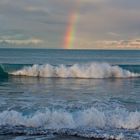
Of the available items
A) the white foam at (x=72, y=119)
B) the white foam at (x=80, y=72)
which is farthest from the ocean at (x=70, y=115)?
the white foam at (x=80, y=72)

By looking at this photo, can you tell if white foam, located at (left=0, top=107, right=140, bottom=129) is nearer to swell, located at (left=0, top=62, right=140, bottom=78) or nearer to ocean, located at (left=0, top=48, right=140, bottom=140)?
ocean, located at (left=0, top=48, right=140, bottom=140)

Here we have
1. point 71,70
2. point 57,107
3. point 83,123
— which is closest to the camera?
point 83,123

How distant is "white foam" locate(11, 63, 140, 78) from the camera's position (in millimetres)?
33469

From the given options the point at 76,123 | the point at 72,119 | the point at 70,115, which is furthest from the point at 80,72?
the point at 76,123

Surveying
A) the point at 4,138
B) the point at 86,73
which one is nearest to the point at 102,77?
the point at 86,73

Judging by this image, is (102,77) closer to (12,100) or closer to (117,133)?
(12,100)

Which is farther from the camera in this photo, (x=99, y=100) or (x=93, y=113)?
(x=99, y=100)

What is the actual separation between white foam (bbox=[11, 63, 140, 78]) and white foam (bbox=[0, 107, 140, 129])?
1949 cm

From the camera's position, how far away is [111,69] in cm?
3491

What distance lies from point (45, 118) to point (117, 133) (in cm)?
288

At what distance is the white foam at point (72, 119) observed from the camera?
1243 cm

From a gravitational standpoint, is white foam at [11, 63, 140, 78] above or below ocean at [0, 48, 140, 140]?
above

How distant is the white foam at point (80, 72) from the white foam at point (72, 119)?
1949 cm

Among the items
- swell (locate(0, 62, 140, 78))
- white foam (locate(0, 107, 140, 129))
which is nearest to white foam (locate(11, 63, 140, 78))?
swell (locate(0, 62, 140, 78))
